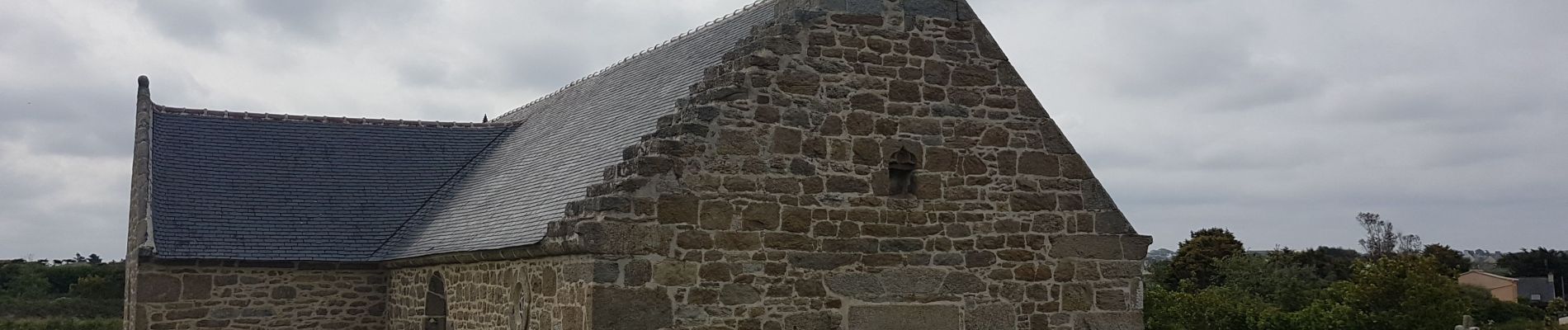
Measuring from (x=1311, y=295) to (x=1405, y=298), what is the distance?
10404 mm

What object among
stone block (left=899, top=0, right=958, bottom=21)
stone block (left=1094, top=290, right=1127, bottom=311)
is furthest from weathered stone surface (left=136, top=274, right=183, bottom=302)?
stone block (left=1094, top=290, right=1127, bottom=311)

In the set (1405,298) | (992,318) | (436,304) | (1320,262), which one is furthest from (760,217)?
(1320,262)

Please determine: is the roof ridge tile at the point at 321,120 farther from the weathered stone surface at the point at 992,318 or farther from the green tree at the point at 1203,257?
the green tree at the point at 1203,257

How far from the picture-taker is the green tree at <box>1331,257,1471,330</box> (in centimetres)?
2586

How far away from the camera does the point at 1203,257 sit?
43.9 meters

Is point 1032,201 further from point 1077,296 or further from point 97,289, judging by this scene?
point 97,289

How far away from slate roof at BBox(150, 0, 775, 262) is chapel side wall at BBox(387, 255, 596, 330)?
0.30 meters

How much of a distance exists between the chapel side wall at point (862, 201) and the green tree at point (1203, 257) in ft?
108

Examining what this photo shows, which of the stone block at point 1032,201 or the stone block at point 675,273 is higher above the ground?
the stone block at point 1032,201

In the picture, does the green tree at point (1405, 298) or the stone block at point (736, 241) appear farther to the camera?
the green tree at point (1405, 298)

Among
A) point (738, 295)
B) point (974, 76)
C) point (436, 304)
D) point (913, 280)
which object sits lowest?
point (436, 304)

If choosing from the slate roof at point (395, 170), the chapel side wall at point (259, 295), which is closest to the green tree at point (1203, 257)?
the slate roof at point (395, 170)

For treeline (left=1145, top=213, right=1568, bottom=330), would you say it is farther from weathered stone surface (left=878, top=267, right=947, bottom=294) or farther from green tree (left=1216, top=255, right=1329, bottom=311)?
weathered stone surface (left=878, top=267, right=947, bottom=294)

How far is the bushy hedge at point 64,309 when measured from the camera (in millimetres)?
33656
